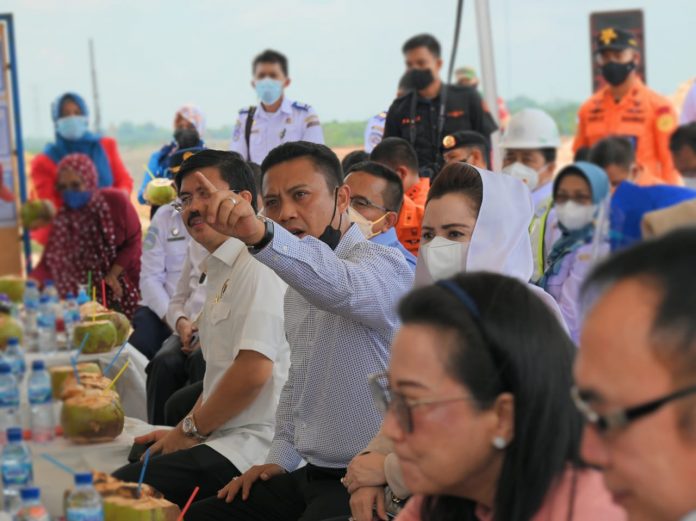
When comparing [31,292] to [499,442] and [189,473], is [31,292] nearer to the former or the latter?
[189,473]

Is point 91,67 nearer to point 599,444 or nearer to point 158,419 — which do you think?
point 158,419

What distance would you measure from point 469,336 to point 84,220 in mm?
2300

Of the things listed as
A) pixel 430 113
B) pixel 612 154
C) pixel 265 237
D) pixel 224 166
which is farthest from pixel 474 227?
pixel 430 113

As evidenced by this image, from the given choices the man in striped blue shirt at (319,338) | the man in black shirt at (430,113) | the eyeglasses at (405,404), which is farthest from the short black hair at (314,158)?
the man in black shirt at (430,113)

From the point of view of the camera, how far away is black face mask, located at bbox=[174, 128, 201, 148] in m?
5.32

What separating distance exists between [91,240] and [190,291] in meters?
0.51

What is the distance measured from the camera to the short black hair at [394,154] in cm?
438

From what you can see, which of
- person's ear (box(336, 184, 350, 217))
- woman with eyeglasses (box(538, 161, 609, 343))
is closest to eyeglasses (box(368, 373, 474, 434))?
person's ear (box(336, 184, 350, 217))

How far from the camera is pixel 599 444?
0.90 meters

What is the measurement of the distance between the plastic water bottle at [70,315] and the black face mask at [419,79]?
2421 mm

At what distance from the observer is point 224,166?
2.92 m

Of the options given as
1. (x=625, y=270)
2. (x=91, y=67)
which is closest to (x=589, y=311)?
(x=625, y=270)

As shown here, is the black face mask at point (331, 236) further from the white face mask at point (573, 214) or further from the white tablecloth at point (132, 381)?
the white face mask at point (573, 214)

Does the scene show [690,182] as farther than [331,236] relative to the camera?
Yes
